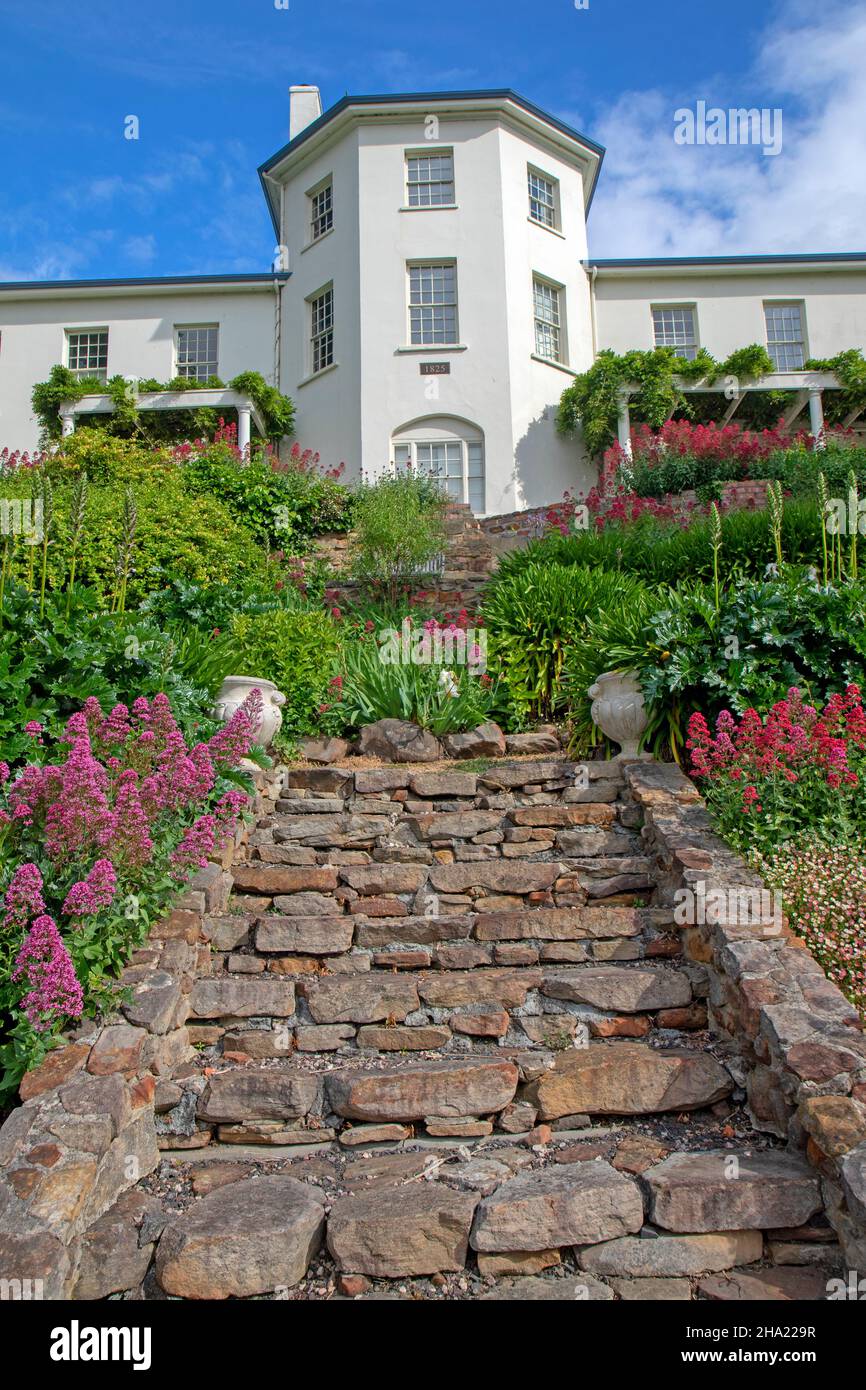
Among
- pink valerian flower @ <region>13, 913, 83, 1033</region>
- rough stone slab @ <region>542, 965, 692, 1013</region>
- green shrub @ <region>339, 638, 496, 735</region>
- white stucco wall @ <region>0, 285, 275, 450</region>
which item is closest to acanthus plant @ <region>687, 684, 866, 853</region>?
rough stone slab @ <region>542, 965, 692, 1013</region>

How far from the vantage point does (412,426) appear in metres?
17.0

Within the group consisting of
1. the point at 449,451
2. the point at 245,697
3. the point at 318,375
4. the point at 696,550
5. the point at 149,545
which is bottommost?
the point at 245,697

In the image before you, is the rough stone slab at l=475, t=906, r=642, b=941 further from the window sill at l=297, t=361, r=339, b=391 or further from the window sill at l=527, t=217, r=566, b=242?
the window sill at l=527, t=217, r=566, b=242

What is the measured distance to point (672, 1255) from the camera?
2.95m

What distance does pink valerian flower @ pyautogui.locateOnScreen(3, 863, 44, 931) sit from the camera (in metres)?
3.44

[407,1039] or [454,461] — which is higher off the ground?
[454,461]

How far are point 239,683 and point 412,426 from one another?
458 inches

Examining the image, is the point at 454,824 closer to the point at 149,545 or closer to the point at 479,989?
the point at 479,989

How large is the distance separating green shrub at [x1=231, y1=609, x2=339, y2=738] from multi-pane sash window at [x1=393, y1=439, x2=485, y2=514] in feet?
30.7

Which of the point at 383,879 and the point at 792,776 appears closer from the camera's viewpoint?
the point at 792,776

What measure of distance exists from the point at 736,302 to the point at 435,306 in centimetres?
637

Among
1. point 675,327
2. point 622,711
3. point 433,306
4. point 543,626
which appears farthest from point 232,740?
point 675,327

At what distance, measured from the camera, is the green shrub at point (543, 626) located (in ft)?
27.2

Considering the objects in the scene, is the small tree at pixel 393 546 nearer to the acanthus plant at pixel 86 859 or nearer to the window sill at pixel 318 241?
the acanthus plant at pixel 86 859
